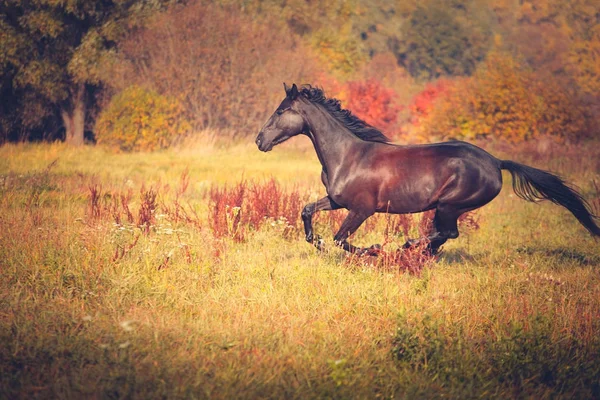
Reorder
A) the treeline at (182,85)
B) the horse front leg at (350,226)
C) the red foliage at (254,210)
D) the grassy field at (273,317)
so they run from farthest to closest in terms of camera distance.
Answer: the treeline at (182,85) < the red foliage at (254,210) < the horse front leg at (350,226) < the grassy field at (273,317)

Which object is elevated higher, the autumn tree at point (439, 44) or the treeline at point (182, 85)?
the autumn tree at point (439, 44)

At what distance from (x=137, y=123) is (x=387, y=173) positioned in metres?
15.2

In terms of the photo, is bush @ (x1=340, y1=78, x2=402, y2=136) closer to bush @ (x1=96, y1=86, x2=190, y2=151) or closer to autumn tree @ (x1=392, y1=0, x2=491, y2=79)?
bush @ (x1=96, y1=86, x2=190, y2=151)

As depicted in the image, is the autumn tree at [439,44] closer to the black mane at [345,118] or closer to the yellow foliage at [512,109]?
the yellow foliage at [512,109]

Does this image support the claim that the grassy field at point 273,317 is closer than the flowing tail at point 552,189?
Yes

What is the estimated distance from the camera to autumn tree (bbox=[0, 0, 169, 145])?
20562mm

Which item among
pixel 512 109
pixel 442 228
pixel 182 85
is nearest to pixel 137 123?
pixel 182 85

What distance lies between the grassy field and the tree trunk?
47.6 ft

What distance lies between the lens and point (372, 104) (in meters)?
26.8

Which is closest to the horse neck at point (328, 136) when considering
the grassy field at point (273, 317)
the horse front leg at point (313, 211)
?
the horse front leg at point (313, 211)

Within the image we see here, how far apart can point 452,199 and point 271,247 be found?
2428 millimetres

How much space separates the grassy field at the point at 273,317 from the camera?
4234 millimetres

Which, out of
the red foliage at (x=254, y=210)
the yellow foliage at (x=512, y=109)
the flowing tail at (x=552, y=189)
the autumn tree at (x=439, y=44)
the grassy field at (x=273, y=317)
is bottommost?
the grassy field at (x=273, y=317)

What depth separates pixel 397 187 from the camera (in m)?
7.20
